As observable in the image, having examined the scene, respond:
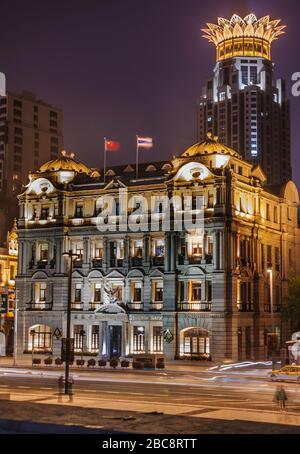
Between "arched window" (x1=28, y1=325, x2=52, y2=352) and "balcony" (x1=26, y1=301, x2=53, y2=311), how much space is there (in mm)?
2038

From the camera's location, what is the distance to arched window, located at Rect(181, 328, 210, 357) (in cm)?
7569

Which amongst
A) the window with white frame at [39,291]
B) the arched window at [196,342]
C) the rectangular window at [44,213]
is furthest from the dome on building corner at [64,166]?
the arched window at [196,342]

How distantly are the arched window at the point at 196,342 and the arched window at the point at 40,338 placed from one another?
663 inches

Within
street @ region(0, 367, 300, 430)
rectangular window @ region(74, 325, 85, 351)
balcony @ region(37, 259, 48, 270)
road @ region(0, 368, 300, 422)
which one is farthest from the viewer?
balcony @ region(37, 259, 48, 270)

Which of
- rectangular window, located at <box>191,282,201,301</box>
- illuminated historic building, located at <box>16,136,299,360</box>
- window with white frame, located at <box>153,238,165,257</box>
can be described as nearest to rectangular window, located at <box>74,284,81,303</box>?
illuminated historic building, located at <box>16,136,299,360</box>

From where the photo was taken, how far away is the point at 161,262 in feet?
260

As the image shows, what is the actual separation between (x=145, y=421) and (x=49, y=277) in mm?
56745

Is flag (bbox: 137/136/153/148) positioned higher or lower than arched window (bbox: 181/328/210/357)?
higher

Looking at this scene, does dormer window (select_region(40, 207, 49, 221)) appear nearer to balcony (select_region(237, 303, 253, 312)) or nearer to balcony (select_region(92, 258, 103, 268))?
balcony (select_region(92, 258, 103, 268))

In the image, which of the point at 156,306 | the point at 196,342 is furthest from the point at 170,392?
the point at 156,306

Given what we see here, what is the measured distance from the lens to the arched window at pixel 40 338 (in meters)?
84.6
